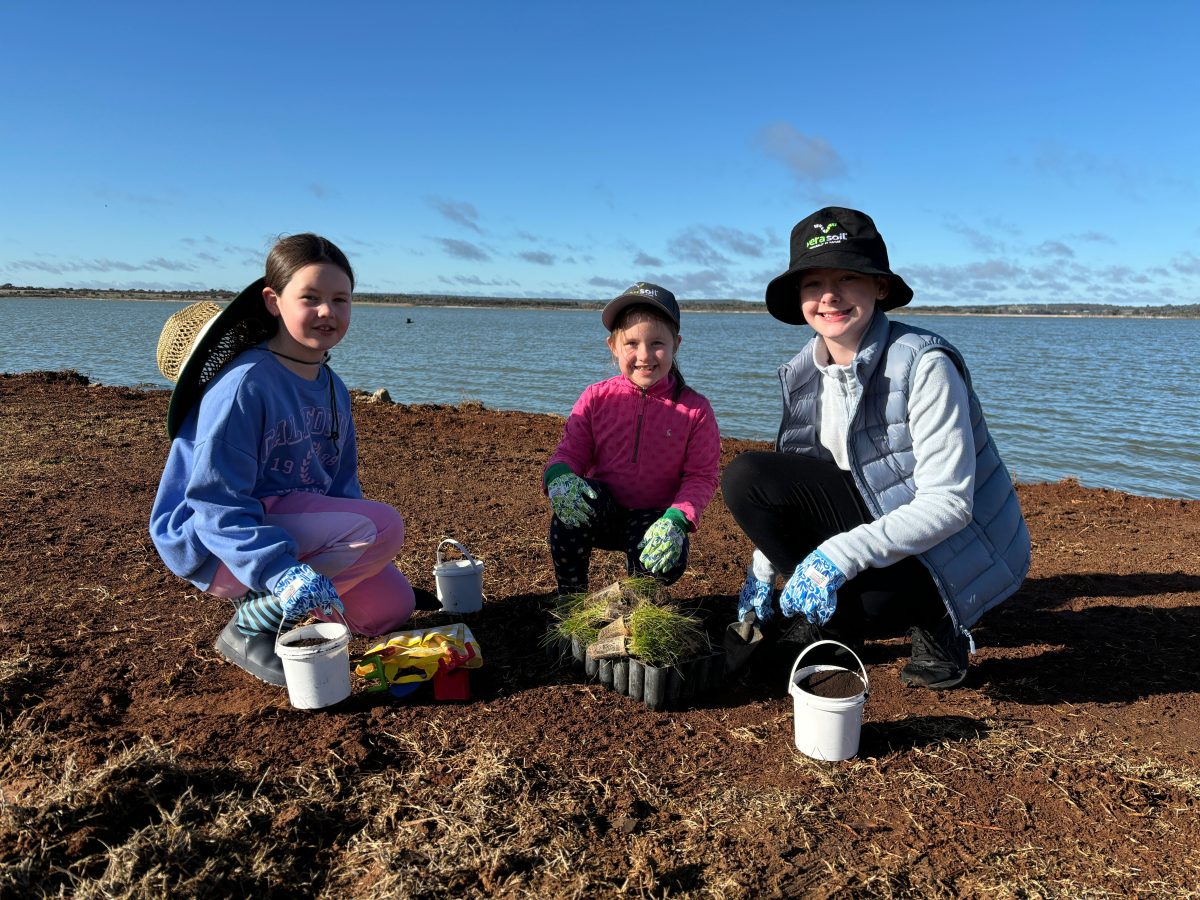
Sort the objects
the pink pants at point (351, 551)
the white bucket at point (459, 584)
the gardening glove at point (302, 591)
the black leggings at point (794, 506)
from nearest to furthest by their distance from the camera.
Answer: the gardening glove at point (302, 591), the pink pants at point (351, 551), the black leggings at point (794, 506), the white bucket at point (459, 584)

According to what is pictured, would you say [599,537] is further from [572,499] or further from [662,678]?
[662,678]

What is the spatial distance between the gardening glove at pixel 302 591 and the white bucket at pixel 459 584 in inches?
42.2

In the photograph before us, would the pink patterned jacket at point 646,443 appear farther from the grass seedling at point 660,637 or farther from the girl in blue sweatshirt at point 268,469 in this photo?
the girl in blue sweatshirt at point 268,469

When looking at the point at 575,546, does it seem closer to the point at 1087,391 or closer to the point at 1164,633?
the point at 1164,633

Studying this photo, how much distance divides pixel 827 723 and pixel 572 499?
1493 mm

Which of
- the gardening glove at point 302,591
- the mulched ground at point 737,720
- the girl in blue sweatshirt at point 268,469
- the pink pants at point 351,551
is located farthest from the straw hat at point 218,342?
the mulched ground at point 737,720

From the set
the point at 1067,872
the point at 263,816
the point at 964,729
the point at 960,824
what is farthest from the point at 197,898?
the point at 964,729

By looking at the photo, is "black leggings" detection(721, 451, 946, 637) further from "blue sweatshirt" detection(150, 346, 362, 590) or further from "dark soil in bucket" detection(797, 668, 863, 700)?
"blue sweatshirt" detection(150, 346, 362, 590)

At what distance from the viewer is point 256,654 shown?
3139 millimetres

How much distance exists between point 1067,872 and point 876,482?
1457 mm

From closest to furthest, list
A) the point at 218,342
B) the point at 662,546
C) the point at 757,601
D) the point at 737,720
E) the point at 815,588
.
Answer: the point at 815,588, the point at 737,720, the point at 218,342, the point at 662,546, the point at 757,601

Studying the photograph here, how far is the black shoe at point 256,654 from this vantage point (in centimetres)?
310

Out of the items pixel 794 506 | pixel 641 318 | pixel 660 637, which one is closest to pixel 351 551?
pixel 660 637

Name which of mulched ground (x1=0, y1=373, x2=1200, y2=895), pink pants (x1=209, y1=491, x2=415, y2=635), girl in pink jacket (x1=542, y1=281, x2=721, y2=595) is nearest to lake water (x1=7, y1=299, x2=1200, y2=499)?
mulched ground (x1=0, y1=373, x2=1200, y2=895)
